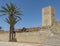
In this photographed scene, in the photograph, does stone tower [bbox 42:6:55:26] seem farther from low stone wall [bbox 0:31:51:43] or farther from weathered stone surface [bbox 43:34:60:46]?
weathered stone surface [bbox 43:34:60:46]

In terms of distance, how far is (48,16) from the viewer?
27.7 metres

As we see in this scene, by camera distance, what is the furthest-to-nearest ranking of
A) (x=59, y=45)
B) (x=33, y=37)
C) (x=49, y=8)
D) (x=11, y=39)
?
(x=49, y=8) → (x=11, y=39) → (x=33, y=37) → (x=59, y=45)

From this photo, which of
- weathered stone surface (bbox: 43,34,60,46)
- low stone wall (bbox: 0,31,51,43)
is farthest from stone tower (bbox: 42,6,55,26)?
weathered stone surface (bbox: 43,34,60,46)

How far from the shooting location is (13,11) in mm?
27062

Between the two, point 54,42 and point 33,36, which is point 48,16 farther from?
point 54,42

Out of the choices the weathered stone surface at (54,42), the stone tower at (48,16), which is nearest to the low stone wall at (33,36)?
the weathered stone surface at (54,42)

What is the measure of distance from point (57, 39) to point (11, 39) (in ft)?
44.2

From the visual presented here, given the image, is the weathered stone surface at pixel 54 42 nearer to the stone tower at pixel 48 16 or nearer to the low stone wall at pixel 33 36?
the low stone wall at pixel 33 36

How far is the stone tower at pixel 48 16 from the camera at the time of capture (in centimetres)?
2728

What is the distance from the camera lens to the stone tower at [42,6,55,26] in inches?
1074

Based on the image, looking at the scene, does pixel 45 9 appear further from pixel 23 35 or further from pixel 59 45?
pixel 59 45

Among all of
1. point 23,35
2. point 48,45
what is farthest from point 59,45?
point 23,35

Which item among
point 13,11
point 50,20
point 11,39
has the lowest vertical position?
point 11,39

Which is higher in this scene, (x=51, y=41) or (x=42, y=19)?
(x=42, y=19)
